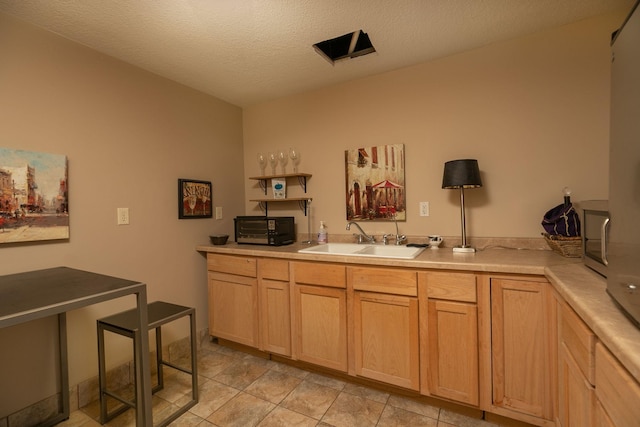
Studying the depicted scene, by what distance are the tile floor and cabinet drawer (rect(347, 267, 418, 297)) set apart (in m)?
0.69

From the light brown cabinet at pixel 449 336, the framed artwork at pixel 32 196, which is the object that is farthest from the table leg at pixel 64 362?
the light brown cabinet at pixel 449 336

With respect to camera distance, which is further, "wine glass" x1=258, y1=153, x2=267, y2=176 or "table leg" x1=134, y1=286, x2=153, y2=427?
"wine glass" x1=258, y1=153, x2=267, y2=176

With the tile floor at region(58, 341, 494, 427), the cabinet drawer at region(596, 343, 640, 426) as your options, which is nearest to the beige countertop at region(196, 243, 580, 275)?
the cabinet drawer at region(596, 343, 640, 426)

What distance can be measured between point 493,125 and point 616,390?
1720 millimetres

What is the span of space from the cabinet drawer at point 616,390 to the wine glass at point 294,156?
2341mm

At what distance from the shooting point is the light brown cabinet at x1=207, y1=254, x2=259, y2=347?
2.28m

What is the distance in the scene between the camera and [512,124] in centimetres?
196

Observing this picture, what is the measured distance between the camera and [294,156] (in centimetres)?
273

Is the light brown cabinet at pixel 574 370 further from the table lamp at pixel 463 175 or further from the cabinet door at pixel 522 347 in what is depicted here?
the table lamp at pixel 463 175

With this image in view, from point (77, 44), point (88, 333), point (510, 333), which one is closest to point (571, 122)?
point (510, 333)

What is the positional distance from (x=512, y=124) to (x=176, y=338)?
3001mm

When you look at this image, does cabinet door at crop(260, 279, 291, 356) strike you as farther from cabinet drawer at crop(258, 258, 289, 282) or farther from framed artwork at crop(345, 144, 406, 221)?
framed artwork at crop(345, 144, 406, 221)

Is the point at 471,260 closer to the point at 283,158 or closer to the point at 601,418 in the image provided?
the point at 601,418

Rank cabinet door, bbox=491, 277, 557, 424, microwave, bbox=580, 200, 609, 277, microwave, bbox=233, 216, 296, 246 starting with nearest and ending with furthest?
microwave, bbox=580, 200, 609, 277 → cabinet door, bbox=491, 277, 557, 424 → microwave, bbox=233, 216, 296, 246
